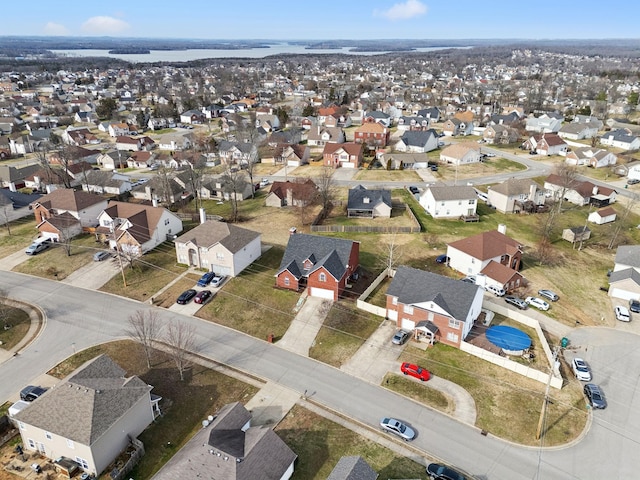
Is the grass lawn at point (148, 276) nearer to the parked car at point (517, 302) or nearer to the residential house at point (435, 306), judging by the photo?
the residential house at point (435, 306)

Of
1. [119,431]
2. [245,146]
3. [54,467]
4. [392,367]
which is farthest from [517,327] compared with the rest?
[245,146]

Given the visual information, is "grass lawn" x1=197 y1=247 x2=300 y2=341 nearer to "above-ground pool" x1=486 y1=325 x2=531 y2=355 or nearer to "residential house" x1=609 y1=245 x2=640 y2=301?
"above-ground pool" x1=486 y1=325 x2=531 y2=355

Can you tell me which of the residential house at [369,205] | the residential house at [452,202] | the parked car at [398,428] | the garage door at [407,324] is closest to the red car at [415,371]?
the parked car at [398,428]

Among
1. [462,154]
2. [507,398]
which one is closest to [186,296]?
[507,398]

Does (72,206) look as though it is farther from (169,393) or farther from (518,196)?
(518,196)

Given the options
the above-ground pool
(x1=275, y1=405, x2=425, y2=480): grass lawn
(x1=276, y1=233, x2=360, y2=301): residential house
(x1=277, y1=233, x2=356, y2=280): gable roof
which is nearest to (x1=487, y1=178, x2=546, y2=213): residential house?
(x1=276, y1=233, x2=360, y2=301): residential house

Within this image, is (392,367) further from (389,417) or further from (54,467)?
(54,467)
